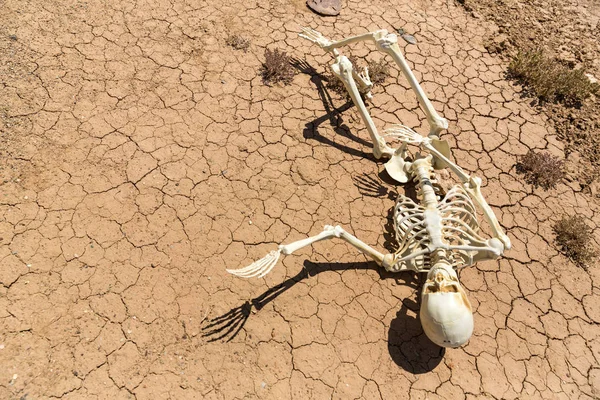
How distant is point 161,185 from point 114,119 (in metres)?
1.13

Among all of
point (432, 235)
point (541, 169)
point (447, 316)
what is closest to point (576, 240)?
point (541, 169)

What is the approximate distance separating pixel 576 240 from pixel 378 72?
11.0ft

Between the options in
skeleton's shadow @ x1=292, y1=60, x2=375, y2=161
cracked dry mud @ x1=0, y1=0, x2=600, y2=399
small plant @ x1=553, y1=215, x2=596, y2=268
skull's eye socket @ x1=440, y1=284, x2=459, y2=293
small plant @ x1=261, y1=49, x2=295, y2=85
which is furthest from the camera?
small plant @ x1=261, y1=49, x2=295, y2=85

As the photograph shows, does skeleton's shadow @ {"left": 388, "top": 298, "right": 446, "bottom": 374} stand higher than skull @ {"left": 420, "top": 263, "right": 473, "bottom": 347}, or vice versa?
skull @ {"left": 420, "top": 263, "right": 473, "bottom": 347}

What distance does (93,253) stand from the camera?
395cm

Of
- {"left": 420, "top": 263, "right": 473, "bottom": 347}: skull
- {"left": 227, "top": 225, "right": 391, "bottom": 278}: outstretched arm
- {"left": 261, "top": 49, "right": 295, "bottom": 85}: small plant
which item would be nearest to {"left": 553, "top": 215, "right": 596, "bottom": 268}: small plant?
{"left": 420, "top": 263, "right": 473, "bottom": 347}: skull

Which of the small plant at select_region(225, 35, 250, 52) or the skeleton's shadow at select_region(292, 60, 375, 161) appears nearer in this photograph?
the skeleton's shadow at select_region(292, 60, 375, 161)

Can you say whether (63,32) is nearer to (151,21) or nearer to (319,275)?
(151,21)

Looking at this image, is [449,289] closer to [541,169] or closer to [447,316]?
[447,316]

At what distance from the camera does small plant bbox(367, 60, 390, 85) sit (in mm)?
5769

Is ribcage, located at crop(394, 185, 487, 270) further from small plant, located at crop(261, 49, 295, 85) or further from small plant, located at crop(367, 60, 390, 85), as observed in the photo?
small plant, located at crop(261, 49, 295, 85)

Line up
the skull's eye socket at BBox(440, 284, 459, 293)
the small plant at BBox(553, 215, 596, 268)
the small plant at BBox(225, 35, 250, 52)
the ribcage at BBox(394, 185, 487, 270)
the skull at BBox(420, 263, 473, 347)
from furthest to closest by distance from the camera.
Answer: the small plant at BBox(225, 35, 250, 52) < the small plant at BBox(553, 215, 596, 268) < the ribcage at BBox(394, 185, 487, 270) < the skull's eye socket at BBox(440, 284, 459, 293) < the skull at BBox(420, 263, 473, 347)

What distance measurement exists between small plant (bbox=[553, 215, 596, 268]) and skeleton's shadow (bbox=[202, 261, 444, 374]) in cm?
207

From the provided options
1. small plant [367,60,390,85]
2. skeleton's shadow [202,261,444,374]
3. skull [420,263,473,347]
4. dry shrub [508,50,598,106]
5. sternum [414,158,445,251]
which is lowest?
skeleton's shadow [202,261,444,374]
